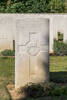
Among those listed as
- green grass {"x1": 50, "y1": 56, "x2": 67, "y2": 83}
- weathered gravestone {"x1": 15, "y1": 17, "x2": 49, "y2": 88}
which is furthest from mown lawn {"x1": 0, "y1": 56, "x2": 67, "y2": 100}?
weathered gravestone {"x1": 15, "y1": 17, "x2": 49, "y2": 88}

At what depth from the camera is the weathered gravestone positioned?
7.41 m

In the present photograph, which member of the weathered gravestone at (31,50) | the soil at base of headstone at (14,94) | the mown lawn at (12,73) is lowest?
the soil at base of headstone at (14,94)

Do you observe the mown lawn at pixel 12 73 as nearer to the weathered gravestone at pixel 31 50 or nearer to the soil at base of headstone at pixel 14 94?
the soil at base of headstone at pixel 14 94

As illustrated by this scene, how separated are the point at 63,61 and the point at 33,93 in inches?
262

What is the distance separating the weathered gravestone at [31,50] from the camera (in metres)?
7.41

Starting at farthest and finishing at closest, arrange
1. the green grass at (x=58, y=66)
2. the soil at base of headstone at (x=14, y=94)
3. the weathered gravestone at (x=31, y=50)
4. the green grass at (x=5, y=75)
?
the green grass at (x=58, y=66) → the weathered gravestone at (x=31, y=50) → the green grass at (x=5, y=75) → the soil at base of headstone at (x=14, y=94)

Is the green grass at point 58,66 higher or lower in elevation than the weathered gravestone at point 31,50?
lower

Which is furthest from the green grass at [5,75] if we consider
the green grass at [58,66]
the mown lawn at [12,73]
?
the green grass at [58,66]

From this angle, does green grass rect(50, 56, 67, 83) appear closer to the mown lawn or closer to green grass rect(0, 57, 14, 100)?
the mown lawn

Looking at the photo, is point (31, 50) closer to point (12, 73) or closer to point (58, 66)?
point (12, 73)

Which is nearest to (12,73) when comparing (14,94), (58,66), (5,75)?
(5,75)

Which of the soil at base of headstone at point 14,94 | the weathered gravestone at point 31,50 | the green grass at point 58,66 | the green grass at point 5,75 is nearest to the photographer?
the soil at base of headstone at point 14,94

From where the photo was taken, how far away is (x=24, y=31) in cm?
740

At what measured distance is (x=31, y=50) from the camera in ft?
24.4
